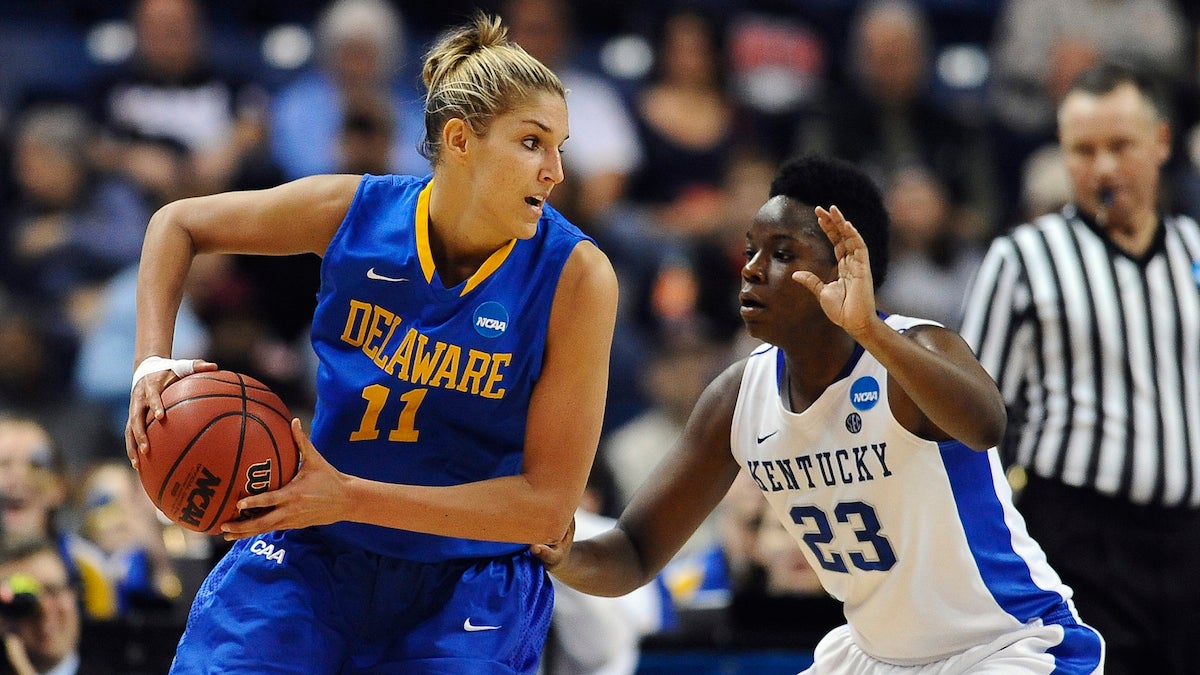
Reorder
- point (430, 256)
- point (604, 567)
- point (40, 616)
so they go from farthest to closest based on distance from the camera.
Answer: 1. point (40, 616)
2. point (604, 567)
3. point (430, 256)

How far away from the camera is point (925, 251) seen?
8391 millimetres

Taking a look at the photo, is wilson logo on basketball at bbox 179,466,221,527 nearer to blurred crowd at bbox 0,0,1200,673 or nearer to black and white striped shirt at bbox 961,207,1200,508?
black and white striped shirt at bbox 961,207,1200,508

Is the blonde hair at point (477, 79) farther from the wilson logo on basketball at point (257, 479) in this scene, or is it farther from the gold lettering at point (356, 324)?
the wilson logo on basketball at point (257, 479)

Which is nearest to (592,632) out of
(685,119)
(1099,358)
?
(1099,358)

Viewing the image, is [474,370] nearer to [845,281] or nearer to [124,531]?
[845,281]

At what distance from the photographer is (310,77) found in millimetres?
8781

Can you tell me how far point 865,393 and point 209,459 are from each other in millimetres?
1448

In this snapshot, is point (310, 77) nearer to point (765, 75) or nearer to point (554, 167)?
point (765, 75)

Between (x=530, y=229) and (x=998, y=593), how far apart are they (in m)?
1.32

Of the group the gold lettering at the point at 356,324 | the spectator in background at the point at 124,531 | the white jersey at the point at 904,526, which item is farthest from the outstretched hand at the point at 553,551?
the spectator in background at the point at 124,531

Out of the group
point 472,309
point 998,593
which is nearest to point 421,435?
point 472,309

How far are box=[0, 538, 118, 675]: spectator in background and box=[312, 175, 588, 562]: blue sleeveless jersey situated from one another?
2116 mm

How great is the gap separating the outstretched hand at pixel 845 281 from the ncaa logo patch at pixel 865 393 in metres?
0.25

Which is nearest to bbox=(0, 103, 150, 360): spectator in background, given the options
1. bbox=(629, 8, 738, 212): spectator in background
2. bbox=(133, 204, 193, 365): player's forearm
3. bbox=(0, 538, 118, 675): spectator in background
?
bbox=(629, 8, 738, 212): spectator in background
